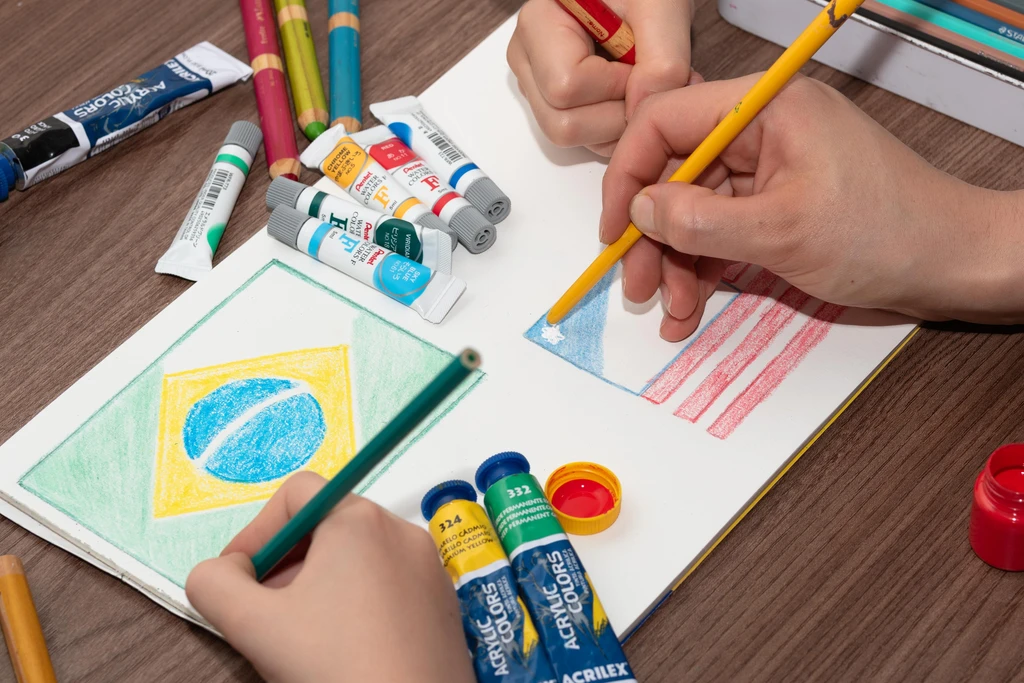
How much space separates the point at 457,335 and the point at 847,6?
474 mm

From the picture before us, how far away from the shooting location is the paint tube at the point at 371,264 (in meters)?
1.05

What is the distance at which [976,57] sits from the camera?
1.10 metres

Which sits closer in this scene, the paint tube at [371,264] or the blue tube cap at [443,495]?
the blue tube cap at [443,495]

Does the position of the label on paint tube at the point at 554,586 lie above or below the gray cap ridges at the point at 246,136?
above

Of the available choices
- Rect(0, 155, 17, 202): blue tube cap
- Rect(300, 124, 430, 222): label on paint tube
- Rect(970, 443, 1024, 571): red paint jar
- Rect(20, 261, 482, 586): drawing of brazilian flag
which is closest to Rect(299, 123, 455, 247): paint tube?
Rect(300, 124, 430, 222): label on paint tube

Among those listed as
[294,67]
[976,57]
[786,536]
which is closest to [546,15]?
[294,67]

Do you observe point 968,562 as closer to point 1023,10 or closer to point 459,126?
point 1023,10

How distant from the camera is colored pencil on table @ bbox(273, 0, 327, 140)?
124 cm

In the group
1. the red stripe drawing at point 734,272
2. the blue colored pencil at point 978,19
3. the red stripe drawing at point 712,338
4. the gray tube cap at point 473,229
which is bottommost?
the gray tube cap at point 473,229

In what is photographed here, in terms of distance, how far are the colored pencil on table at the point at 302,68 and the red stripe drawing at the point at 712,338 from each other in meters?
0.53

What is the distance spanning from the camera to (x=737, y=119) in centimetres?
94

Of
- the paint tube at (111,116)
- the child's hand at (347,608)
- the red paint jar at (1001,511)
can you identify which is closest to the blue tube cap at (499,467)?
the child's hand at (347,608)

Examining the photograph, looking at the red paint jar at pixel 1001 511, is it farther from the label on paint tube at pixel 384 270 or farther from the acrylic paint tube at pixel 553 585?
the label on paint tube at pixel 384 270

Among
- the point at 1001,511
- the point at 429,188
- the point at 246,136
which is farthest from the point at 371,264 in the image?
the point at 1001,511
